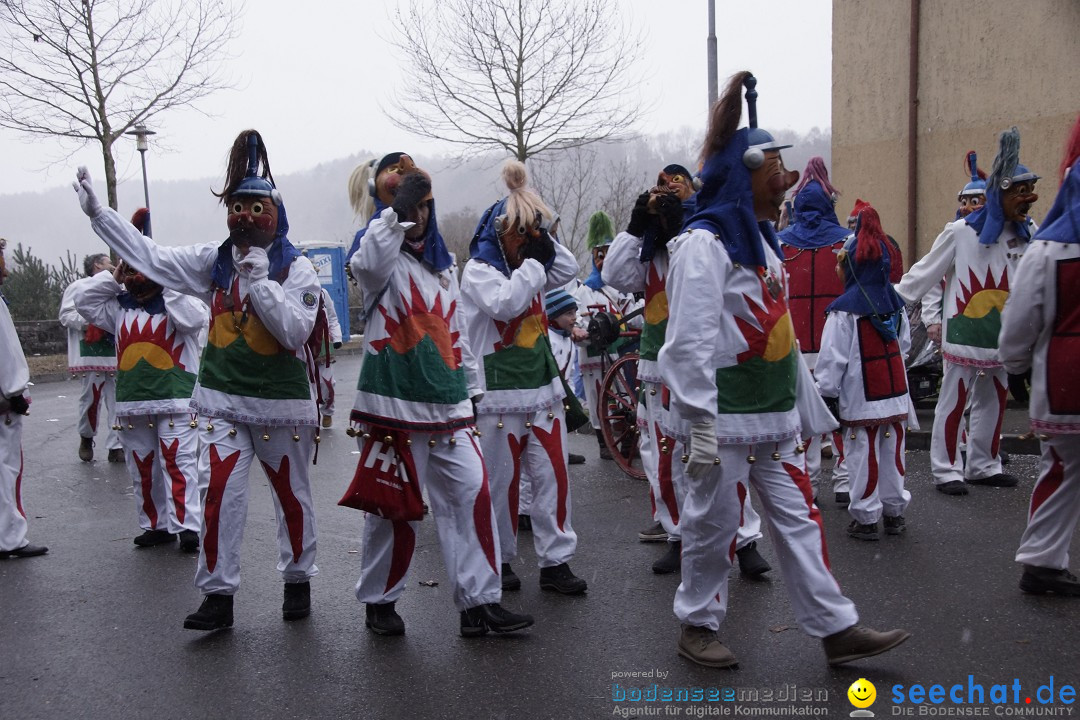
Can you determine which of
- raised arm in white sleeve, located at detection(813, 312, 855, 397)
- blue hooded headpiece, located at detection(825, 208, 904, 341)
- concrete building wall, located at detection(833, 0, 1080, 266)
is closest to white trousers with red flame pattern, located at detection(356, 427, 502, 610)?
raised arm in white sleeve, located at detection(813, 312, 855, 397)

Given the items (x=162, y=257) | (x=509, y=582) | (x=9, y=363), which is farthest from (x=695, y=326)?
(x=9, y=363)

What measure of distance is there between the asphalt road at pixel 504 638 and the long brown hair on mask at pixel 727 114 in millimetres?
2085

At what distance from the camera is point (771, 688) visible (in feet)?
11.9

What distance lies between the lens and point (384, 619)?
445cm

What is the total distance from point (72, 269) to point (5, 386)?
23641 millimetres

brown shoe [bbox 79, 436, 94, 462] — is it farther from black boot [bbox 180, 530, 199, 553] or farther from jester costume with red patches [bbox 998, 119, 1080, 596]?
jester costume with red patches [bbox 998, 119, 1080, 596]

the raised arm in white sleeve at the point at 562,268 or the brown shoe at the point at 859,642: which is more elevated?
the raised arm in white sleeve at the point at 562,268

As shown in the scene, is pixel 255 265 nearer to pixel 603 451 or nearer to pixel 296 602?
pixel 296 602

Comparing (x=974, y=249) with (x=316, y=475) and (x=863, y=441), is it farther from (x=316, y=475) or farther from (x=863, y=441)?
(x=316, y=475)

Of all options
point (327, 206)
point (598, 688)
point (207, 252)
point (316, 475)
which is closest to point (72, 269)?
point (316, 475)

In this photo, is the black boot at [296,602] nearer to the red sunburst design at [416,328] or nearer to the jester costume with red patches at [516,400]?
the jester costume with red patches at [516,400]

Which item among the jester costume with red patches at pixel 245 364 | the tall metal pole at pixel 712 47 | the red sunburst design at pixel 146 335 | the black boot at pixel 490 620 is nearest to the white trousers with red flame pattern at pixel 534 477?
the black boot at pixel 490 620

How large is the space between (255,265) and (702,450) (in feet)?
7.09

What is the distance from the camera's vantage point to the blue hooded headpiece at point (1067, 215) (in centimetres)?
421
